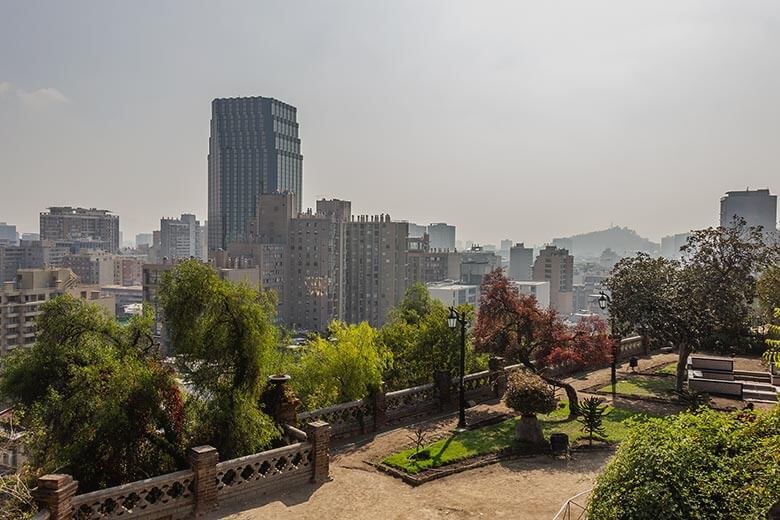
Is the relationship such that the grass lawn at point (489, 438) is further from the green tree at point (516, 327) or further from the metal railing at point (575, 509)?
the metal railing at point (575, 509)

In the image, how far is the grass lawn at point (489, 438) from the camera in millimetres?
14719

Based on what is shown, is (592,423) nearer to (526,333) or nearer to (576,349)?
(576,349)

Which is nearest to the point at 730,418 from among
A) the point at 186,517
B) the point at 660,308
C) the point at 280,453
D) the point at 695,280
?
the point at 280,453

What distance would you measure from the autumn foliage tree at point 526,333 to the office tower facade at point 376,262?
101936 mm

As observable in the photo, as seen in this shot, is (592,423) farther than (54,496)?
Yes

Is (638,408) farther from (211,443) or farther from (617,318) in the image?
(211,443)

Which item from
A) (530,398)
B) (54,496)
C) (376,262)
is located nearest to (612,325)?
(530,398)

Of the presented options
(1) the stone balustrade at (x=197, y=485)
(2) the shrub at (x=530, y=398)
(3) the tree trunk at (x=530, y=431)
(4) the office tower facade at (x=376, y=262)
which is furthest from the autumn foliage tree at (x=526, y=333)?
(4) the office tower facade at (x=376, y=262)

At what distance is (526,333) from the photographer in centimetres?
2075

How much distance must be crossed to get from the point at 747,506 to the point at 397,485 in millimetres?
7693

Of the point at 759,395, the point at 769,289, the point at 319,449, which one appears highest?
the point at 769,289

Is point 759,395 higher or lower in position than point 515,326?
lower

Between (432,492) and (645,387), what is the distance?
13920mm

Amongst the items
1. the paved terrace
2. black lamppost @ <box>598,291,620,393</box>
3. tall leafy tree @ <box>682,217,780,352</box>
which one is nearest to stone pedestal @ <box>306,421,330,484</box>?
the paved terrace
